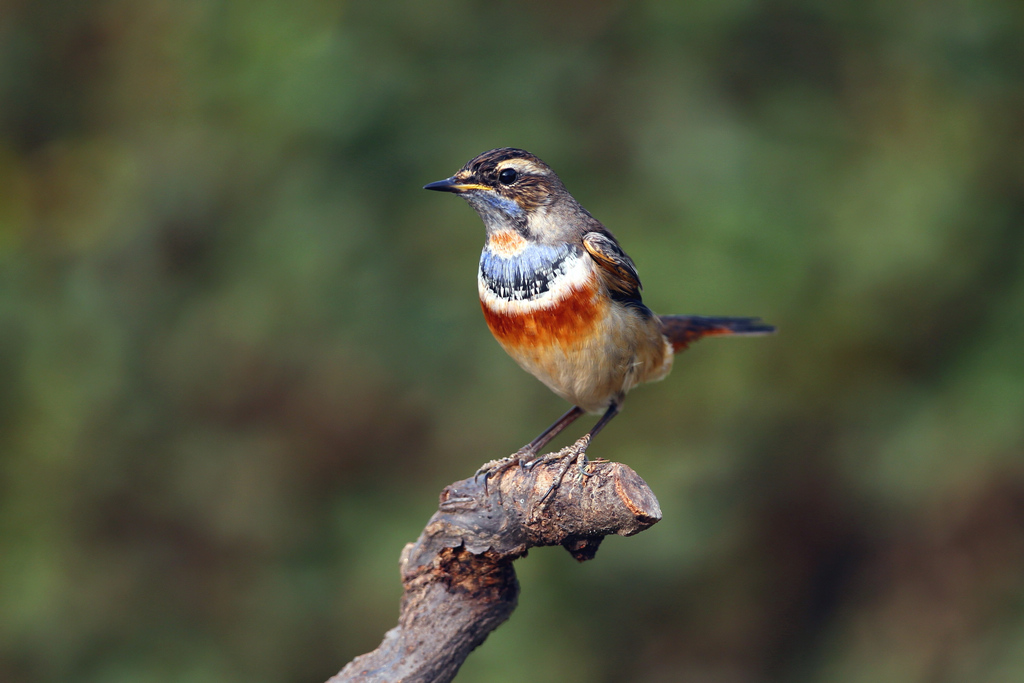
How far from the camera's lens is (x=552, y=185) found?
344cm

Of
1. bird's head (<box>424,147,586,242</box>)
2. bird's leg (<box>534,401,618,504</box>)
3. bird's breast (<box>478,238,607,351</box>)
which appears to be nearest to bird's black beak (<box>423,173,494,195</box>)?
bird's head (<box>424,147,586,242</box>)

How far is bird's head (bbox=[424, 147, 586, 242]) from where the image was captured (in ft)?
10.9

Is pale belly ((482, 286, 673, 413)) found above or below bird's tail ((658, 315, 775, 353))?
below

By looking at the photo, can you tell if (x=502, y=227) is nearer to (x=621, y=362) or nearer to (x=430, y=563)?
(x=621, y=362)

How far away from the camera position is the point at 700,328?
4.00 m

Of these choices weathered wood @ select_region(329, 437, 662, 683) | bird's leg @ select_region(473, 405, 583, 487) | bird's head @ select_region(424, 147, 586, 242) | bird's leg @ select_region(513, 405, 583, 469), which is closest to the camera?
weathered wood @ select_region(329, 437, 662, 683)

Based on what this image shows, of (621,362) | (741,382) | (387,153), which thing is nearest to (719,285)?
(741,382)

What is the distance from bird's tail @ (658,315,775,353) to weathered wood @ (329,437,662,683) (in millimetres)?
1168

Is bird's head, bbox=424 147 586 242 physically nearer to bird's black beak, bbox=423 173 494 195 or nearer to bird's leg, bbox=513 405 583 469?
bird's black beak, bbox=423 173 494 195

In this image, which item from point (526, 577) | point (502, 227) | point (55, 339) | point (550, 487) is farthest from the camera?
point (55, 339)

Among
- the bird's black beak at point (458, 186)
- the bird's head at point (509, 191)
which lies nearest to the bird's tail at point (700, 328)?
the bird's head at point (509, 191)

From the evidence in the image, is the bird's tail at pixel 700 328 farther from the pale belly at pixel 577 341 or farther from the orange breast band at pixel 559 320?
the orange breast band at pixel 559 320

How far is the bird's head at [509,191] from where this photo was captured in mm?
3314

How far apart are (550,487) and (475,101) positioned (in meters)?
3.11
